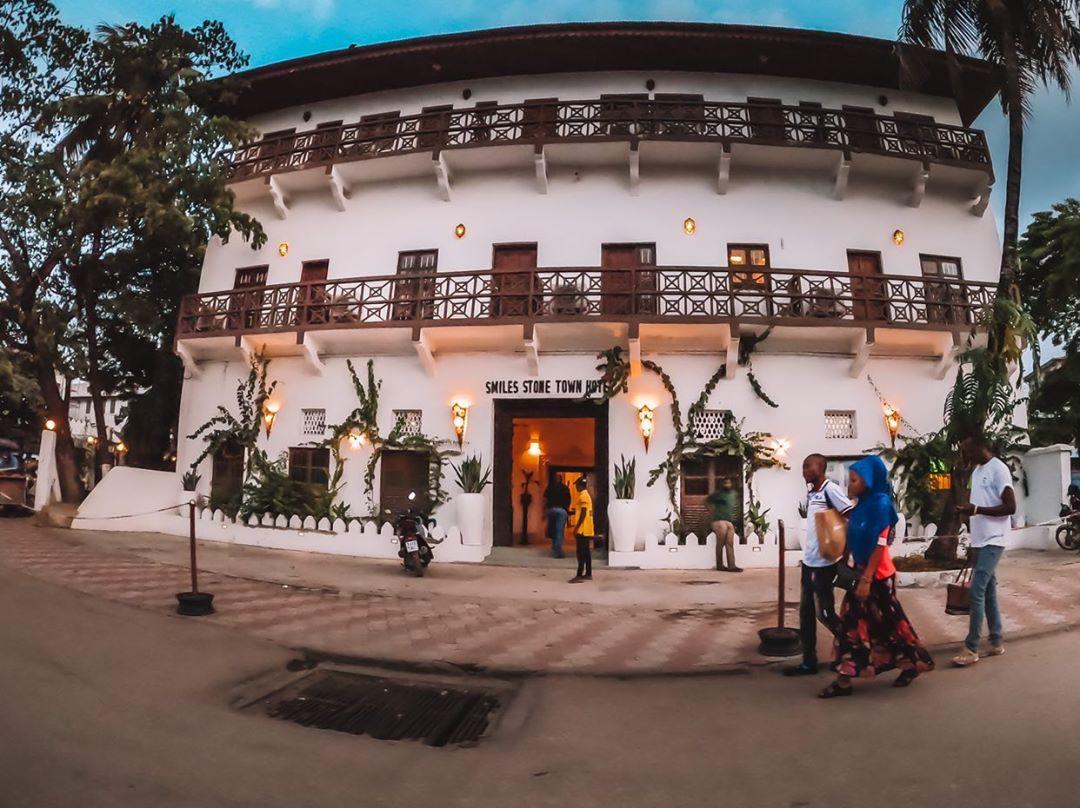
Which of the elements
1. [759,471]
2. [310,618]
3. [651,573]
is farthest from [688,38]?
[310,618]

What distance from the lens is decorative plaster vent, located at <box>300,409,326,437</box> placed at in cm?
1520

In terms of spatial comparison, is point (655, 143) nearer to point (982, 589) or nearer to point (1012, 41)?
point (1012, 41)

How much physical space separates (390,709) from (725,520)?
8.96 m

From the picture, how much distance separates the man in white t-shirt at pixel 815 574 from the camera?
502cm

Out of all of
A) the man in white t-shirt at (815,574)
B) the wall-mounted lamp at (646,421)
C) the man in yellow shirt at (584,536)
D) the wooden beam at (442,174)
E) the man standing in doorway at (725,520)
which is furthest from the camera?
the wooden beam at (442,174)

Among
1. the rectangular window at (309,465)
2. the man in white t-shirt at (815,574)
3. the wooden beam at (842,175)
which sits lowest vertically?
the man in white t-shirt at (815,574)

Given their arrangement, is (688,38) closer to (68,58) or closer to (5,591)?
(68,58)

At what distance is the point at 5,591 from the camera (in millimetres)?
7711

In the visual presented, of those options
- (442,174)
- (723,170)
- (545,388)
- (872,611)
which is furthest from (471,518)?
(723,170)

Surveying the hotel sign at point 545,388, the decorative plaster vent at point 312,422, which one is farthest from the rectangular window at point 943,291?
the decorative plaster vent at point 312,422

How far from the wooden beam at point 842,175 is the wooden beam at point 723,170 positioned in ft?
8.43

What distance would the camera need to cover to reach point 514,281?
14453 millimetres

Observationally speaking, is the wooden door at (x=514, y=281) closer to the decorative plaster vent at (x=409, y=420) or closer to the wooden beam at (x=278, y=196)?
the decorative plaster vent at (x=409, y=420)

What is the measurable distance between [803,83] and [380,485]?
15174mm
